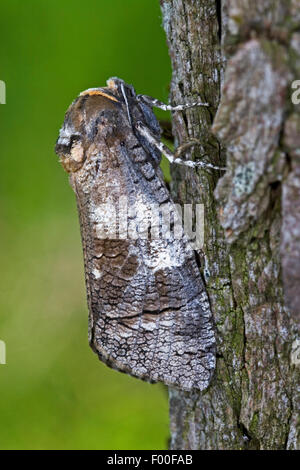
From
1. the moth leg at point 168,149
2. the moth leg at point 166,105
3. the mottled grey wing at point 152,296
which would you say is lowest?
the mottled grey wing at point 152,296

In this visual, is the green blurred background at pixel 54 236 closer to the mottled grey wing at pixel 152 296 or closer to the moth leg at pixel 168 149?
the moth leg at pixel 168 149

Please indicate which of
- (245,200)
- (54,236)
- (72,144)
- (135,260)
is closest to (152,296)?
(135,260)

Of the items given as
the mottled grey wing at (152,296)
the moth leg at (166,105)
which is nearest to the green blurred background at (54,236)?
the moth leg at (166,105)

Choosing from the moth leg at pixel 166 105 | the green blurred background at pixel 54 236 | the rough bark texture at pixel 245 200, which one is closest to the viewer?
the rough bark texture at pixel 245 200

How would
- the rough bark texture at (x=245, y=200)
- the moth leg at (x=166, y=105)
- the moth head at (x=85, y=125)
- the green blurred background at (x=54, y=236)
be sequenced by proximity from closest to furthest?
the rough bark texture at (x=245, y=200) → the moth leg at (x=166, y=105) → the moth head at (x=85, y=125) → the green blurred background at (x=54, y=236)

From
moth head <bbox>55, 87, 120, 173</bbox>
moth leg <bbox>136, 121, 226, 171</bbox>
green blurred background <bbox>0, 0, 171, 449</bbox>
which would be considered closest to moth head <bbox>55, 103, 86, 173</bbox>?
moth head <bbox>55, 87, 120, 173</bbox>

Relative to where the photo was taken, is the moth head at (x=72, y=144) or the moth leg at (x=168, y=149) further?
the moth head at (x=72, y=144)

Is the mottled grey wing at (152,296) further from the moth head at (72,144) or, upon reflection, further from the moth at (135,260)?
the moth head at (72,144)

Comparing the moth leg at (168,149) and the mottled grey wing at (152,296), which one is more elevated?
the moth leg at (168,149)

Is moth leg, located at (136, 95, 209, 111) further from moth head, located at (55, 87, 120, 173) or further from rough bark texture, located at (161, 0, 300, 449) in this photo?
moth head, located at (55, 87, 120, 173)
